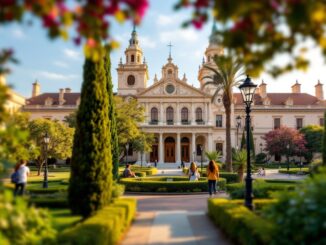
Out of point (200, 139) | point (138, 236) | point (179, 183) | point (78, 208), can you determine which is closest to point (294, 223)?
point (138, 236)

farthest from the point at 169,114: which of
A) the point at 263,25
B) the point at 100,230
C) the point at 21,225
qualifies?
the point at 263,25

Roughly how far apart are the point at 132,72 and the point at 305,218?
58.4 meters

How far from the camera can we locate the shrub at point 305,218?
15.0 ft

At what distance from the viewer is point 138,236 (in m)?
8.45

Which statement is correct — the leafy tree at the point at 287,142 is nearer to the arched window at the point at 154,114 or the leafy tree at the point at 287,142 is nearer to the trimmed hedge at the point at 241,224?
the arched window at the point at 154,114

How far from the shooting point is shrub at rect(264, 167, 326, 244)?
15.0 feet

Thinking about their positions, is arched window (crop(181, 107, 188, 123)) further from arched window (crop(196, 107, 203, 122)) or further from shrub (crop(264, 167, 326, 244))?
shrub (crop(264, 167, 326, 244))

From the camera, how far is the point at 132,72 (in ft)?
202

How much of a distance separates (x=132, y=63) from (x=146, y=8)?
59487mm

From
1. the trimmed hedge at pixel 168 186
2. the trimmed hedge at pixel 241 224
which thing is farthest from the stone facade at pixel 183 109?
the trimmed hedge at pixel 241 224

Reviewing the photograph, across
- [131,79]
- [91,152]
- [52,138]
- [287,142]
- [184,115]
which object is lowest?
[91,152]

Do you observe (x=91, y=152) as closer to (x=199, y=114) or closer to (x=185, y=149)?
(x=199, y=114)

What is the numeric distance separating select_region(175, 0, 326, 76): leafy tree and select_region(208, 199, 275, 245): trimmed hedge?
3.02 meters

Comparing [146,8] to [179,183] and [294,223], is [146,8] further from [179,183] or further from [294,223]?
[179,183]
